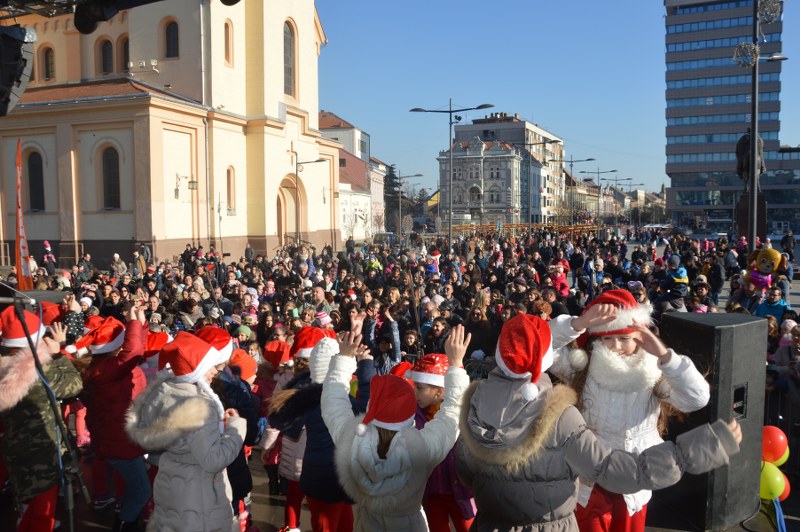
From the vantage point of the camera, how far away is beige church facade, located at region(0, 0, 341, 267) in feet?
97.6

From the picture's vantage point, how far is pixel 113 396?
5098mm

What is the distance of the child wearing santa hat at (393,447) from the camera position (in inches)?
134

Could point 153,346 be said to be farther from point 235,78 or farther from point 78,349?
point 235,78

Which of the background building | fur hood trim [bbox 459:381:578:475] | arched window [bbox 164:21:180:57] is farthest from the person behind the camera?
the background building

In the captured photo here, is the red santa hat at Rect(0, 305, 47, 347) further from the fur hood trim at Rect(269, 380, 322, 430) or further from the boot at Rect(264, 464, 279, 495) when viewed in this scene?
the boot at Rect(264, 464, 279, 495)

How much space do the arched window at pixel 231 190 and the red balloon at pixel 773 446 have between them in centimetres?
3099

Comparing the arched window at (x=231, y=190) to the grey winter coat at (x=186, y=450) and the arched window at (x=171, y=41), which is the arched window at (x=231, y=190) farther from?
the grey winter coat at (x=186, y=450)

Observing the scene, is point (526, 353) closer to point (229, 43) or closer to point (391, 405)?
point (391, 405)

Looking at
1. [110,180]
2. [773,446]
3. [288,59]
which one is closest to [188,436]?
[773,446]

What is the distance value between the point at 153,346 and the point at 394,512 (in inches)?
140

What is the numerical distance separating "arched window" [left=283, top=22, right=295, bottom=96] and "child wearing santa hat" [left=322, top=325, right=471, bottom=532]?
35999mm

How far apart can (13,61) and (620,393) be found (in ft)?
19.2

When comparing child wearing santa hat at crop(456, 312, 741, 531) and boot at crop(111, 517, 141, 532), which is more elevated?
child wearing santa hat at crop(456, 312, 741, 531)

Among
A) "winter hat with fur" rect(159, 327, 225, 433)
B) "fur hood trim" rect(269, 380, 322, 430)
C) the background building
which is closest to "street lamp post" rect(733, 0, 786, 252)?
"fur hood trim" rect(269, 380, 322, 430)
